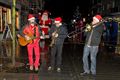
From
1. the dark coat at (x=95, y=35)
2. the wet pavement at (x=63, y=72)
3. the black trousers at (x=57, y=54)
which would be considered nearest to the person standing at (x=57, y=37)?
the black trousers at (x=57, y=54)

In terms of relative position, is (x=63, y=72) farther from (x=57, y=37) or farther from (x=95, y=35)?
(x=95, y=35)

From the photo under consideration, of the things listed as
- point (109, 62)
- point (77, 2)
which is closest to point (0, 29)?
point (109, 62)

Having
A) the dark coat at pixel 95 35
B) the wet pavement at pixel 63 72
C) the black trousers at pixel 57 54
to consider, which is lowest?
the wet pavement at pixel 63 72

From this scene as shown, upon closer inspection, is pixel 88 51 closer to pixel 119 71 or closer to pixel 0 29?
pixel 119 71

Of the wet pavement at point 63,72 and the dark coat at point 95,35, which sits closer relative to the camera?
the wet pavement at point 63,72

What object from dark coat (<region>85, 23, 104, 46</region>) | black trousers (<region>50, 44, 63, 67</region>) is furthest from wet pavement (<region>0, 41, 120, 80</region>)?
dark coat (<region>85, 23, 104, 46</region>)

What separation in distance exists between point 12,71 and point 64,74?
1560 millimetres

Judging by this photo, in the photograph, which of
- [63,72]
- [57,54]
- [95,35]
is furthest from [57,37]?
[95,35]

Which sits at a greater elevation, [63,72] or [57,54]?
[57,54]

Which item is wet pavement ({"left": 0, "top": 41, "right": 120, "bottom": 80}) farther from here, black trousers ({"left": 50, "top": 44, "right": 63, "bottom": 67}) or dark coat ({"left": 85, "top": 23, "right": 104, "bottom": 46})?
dark coat ({"left": 85, "top": 23, "right": 104, "bottom": 46})

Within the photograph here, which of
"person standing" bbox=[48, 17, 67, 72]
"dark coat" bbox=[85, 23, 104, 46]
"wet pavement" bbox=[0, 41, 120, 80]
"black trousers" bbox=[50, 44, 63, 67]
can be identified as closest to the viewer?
"wet pavement" bbox=[0, 41, 120, 80]

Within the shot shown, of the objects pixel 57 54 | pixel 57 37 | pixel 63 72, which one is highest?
pixel 57 37

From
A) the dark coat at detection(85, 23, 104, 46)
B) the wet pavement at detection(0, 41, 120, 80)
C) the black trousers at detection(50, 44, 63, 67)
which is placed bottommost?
the wet pavement at detection(0, 41, 120, 80)

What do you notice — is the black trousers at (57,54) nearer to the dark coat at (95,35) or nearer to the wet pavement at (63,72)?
the wet pavement at (63,72)
